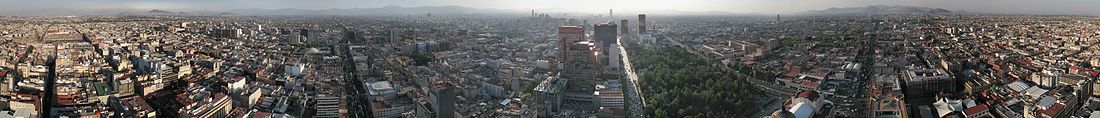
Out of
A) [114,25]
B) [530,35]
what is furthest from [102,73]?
[530,35]

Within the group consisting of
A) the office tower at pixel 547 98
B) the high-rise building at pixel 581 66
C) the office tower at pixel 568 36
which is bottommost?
the office tower at pixel 547 98

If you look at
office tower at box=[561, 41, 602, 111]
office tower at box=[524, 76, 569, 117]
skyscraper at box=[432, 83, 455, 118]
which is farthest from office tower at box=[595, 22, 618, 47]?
skyscraper at box=[432, 83, 455, 118]

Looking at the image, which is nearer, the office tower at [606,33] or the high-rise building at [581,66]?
the high-rise building at [581,66]

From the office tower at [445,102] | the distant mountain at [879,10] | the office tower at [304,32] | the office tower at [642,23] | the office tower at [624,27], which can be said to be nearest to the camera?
the office tower at [445,102]

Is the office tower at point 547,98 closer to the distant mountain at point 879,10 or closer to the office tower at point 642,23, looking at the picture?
the distant mountain at point 879,10

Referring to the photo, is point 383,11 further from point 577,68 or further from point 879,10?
point 879,10

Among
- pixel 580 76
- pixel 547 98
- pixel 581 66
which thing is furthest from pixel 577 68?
pixel 547 98

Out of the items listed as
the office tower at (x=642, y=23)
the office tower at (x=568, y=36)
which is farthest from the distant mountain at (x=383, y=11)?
the office tower at (x=642, y=23)
